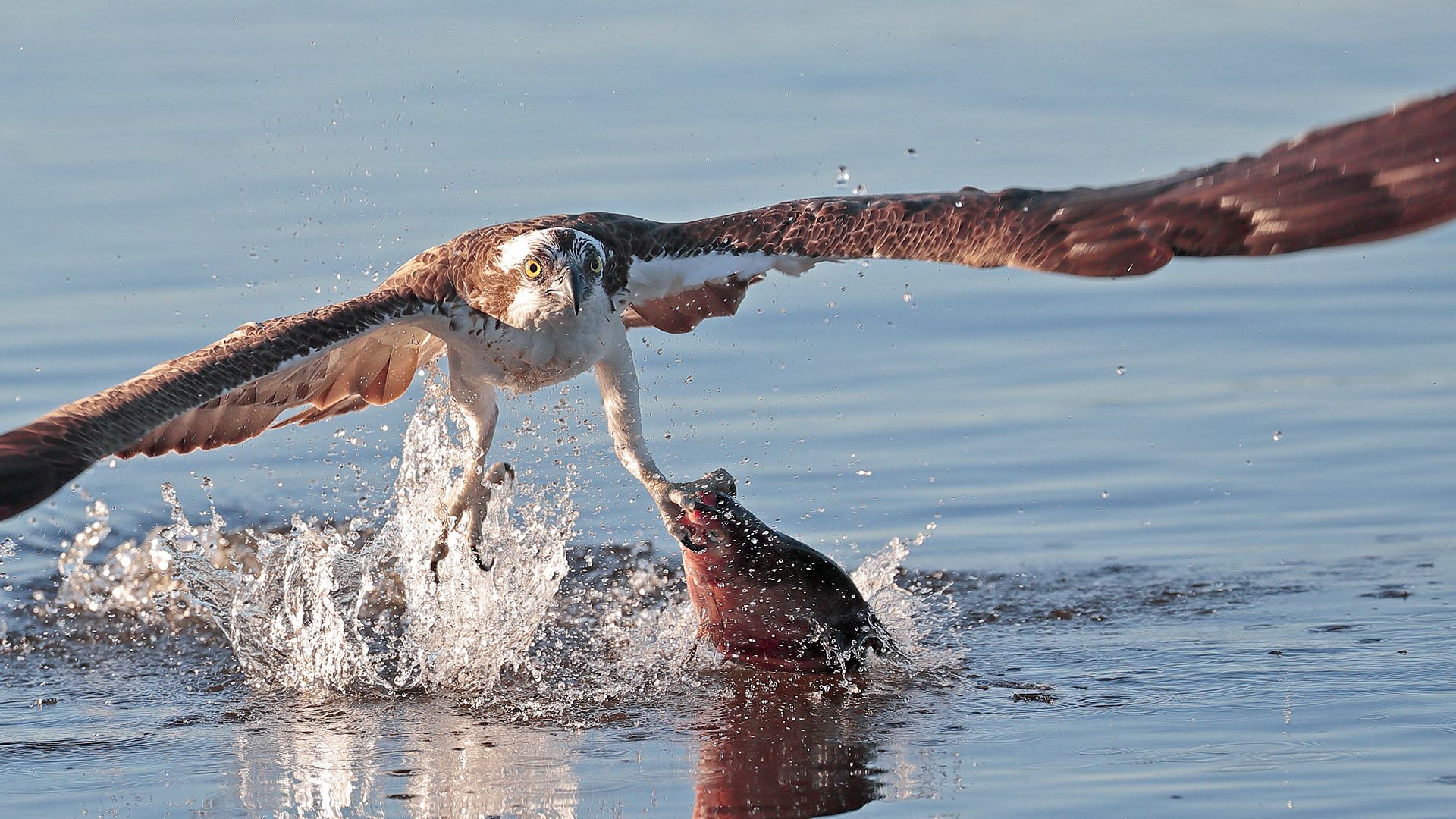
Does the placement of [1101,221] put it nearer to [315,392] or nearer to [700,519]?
[700,519]

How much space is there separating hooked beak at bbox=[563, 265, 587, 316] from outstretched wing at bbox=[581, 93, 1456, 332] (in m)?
0.67

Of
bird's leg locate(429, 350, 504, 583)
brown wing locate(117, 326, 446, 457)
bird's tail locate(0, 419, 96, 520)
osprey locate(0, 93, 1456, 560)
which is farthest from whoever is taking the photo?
bird's leg locate(429, 350, 504, 583)

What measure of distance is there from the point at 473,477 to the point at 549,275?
55.3 inches

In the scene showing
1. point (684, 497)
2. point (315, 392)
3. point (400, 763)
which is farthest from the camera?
point (315, 392)

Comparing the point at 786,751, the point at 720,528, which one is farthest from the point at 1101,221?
Result: the point at 786,751

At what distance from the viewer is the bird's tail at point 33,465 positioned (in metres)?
7.57

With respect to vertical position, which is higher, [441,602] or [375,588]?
[375,588]

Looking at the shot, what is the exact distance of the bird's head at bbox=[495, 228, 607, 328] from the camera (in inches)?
381

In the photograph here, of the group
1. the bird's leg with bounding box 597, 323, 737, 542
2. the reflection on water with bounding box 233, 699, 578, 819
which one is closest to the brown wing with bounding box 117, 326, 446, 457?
the bird's leg with bounding box 597, 323, 737, 542

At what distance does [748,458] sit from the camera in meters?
12.3

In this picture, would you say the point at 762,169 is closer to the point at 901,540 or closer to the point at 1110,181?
the point at 1110,181

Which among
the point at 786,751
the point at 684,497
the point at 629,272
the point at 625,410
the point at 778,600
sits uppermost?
the point at 629,272

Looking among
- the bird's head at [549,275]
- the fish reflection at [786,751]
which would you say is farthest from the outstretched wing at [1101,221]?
the fish reflection at [786,751]

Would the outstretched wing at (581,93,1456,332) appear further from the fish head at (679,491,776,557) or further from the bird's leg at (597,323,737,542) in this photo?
the fish head at (679,491,776,557)
